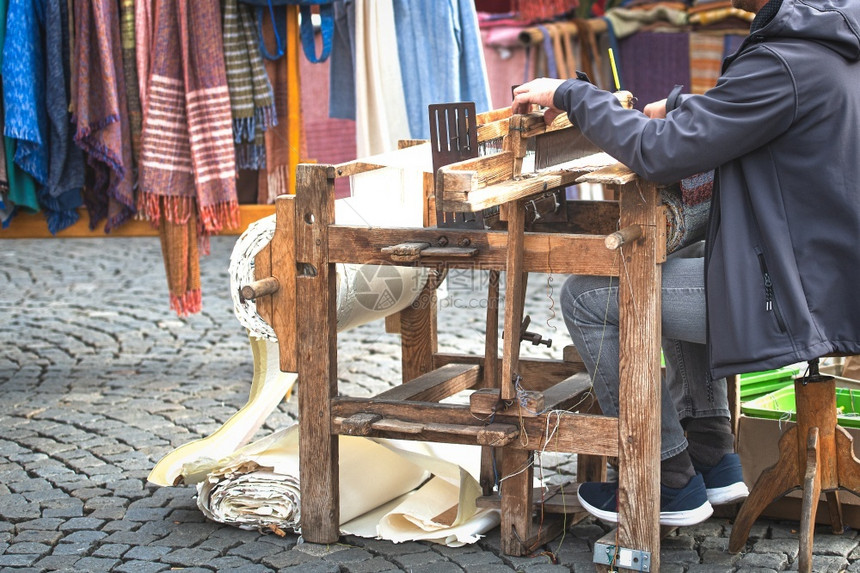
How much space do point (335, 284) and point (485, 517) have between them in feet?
2.76

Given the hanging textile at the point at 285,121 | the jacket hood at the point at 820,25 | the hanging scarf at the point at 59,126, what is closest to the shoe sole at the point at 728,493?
the jacket hood at the point at 820,25

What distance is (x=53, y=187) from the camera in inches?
177

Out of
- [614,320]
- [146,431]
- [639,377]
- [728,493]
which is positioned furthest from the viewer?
[146,431]

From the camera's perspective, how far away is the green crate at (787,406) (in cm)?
331

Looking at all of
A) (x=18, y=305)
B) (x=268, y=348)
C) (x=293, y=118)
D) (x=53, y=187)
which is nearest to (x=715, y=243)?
(x=268, y=348)

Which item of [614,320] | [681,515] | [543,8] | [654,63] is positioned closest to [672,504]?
[681,515]

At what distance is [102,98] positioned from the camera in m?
4.40

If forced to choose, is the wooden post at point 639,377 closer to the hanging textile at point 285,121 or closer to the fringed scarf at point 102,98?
the hanging textile at point 285,121

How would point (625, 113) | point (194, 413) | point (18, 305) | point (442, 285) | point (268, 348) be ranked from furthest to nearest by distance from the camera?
point (18, 305), point (194, 413), point (442, 285), point (268, 348), point (625, 113)

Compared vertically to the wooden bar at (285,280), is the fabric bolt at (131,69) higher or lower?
higher

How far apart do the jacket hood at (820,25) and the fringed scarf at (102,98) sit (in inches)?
107

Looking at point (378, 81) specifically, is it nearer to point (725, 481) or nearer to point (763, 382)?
point (763, 382)

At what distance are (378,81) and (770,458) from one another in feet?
8.12

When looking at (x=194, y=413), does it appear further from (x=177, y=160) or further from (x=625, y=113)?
(x=625, y=113)
